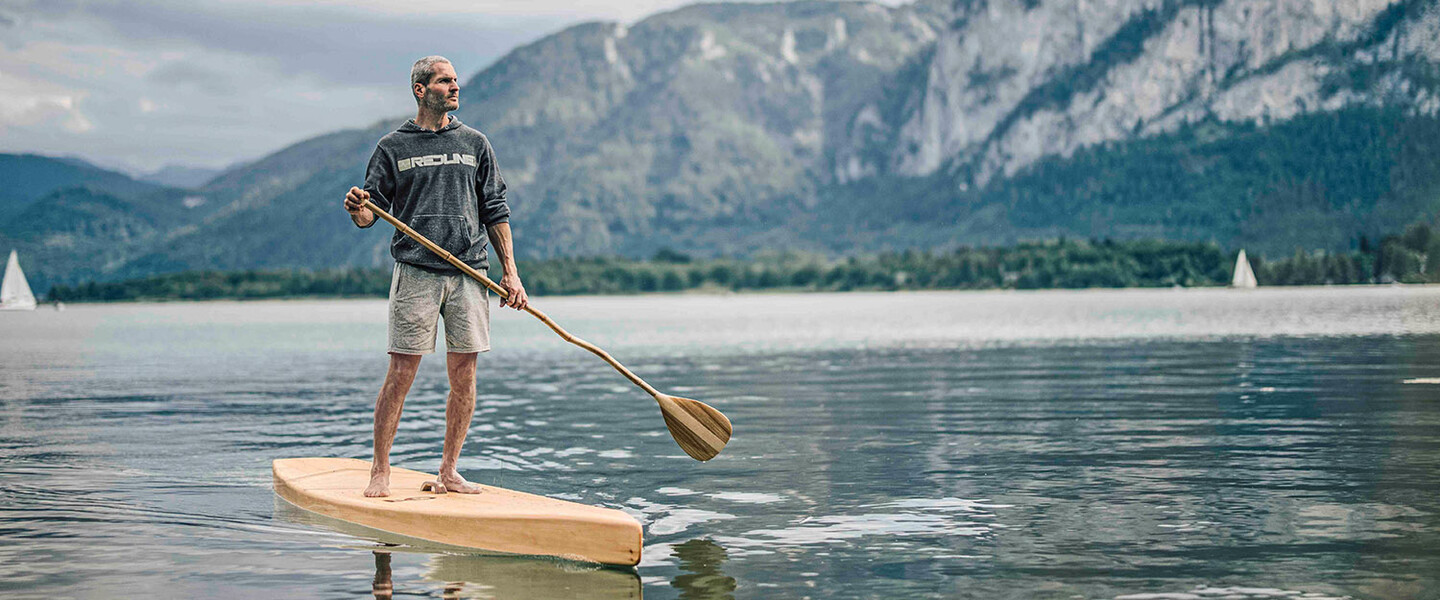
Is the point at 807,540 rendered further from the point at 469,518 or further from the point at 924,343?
the point at 924,343

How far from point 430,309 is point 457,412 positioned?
3.55 ft

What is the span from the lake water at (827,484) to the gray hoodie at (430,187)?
2541 millimetres

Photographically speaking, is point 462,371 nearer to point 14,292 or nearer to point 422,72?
point 422,72

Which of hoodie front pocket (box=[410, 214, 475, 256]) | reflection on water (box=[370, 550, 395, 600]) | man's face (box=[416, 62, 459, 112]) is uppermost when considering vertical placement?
man's face (box=[416, 62, 459, 112])

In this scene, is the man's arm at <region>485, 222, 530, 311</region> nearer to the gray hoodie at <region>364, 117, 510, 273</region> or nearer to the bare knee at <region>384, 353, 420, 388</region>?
the gray hoodie at <region>364, 117, 510, 273</region>

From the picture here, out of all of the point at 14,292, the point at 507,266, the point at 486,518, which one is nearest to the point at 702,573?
the point at 486,518

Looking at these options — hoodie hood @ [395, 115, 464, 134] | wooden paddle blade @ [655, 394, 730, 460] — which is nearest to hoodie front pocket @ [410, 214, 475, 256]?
hoodie hood @ [395, 115, 464, 134]

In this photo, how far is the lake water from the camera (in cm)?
1013

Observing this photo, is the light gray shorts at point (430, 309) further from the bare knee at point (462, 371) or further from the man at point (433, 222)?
the bare knee at point (462, 371)

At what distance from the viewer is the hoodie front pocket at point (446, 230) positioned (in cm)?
1178

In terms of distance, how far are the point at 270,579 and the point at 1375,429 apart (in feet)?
49.5

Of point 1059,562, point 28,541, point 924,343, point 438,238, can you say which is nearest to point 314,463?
point 28,541

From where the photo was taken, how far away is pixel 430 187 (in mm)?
11844

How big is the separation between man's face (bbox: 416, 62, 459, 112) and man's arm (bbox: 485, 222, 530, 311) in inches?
44.7
